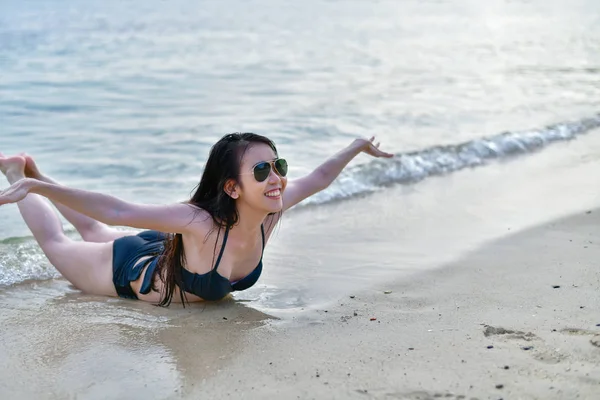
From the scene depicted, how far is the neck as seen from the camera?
4379 mm

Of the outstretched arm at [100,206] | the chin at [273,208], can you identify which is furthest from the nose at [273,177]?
the outstretched arm at [100,206]

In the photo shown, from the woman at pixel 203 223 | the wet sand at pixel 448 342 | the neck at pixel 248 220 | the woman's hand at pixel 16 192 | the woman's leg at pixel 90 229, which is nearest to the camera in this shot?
the wet sand at pixel 448 342

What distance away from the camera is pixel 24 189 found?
151 inches

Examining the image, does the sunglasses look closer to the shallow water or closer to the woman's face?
the woman's face

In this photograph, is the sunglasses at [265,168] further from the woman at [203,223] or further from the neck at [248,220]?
the neck at [248,220]

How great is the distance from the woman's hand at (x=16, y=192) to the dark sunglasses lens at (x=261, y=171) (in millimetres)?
1047

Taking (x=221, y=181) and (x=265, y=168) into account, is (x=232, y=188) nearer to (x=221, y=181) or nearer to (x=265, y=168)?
(x=221, y=181)

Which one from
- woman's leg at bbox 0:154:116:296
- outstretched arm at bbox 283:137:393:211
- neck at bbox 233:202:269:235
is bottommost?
woman's leg at bbox 0:154:116:296

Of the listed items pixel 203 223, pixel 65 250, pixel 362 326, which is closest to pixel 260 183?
pixel 203 223

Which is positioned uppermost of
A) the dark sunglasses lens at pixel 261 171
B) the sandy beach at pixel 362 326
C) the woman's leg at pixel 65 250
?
the dark sunglasses lens at pixel 261 171

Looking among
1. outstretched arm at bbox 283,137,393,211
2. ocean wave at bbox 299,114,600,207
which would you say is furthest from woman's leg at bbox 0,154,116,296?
ocean wave at bbox 299,114,600,207

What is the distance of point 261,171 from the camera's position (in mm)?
4234

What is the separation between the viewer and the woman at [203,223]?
3965 millimetres

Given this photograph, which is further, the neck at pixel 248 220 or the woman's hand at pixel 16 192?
the neck at pixel 248 220
